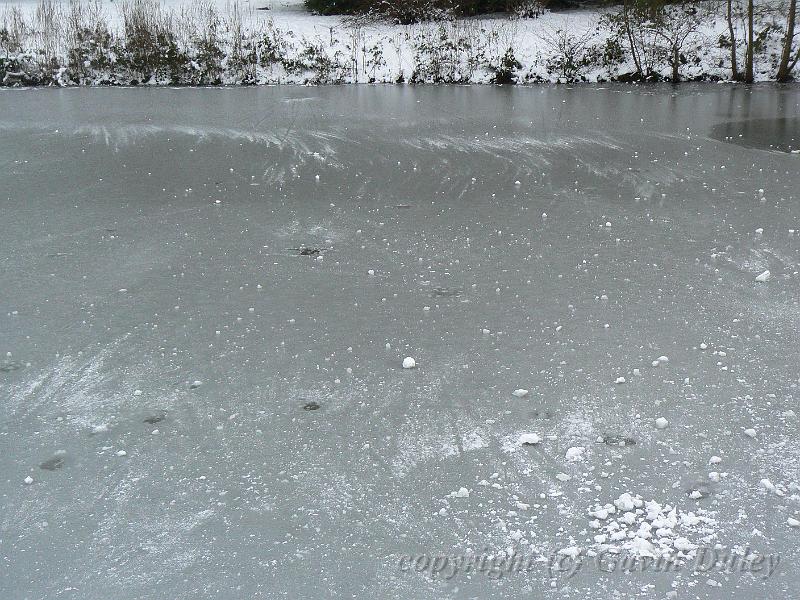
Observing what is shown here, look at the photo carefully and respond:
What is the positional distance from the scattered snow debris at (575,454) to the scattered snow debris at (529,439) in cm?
12

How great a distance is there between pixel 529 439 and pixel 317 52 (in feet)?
38.4

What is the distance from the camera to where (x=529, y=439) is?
284cm

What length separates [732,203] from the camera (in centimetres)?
561

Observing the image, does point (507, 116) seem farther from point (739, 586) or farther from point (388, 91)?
point (739, 586)

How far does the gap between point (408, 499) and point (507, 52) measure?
11.5 metres

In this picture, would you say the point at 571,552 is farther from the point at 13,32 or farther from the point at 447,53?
the point at 13,32

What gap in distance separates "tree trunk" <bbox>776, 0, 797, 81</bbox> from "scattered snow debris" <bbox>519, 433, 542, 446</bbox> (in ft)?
35.4

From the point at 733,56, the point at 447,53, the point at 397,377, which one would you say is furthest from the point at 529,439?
the point at 447,53

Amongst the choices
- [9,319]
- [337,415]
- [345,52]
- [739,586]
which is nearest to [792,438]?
Answer: [739,586]

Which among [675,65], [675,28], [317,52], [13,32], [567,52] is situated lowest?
[675,65]

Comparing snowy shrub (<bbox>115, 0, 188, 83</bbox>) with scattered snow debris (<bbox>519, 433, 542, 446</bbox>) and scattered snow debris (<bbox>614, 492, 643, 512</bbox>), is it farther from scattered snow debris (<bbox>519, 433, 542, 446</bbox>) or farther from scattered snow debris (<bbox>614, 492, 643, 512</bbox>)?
scattered snow debris (<bbox>614, 492, 643, 512</bbox>)

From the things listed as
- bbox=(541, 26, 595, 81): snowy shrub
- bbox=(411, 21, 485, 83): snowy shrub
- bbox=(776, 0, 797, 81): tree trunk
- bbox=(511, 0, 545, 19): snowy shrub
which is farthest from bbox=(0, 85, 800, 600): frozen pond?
bbox=(511, 0, 545, 19): snowy shrub

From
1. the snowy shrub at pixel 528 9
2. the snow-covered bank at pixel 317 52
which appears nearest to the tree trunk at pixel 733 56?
the snow-covered bank at pixel 317 52

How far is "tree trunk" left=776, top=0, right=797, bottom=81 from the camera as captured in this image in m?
11.5
